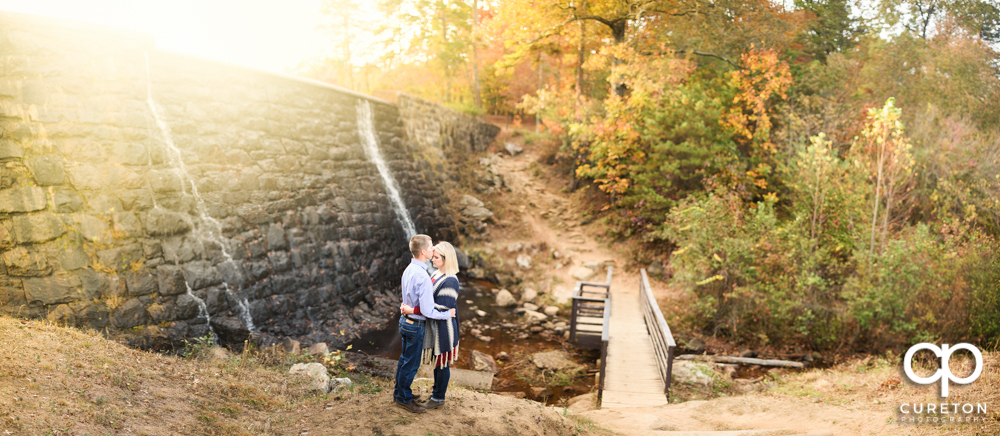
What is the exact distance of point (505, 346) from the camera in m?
9.81

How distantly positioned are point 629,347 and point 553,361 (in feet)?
4.58

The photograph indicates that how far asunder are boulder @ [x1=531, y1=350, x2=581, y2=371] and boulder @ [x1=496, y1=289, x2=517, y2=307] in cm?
312

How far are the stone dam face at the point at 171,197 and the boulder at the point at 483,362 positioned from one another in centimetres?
248

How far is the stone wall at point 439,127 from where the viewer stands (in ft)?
47.0

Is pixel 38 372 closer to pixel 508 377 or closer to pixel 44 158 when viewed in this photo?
pixel 44 158

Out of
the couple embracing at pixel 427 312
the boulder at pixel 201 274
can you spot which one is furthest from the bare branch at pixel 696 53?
the boulder at pixel 201 274

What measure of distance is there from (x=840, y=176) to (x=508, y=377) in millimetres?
7483

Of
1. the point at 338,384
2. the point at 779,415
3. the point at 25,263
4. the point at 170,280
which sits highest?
the point at 25,263

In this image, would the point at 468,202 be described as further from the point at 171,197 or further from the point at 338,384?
the point at 338,384

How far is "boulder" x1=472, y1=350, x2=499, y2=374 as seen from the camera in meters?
8.39

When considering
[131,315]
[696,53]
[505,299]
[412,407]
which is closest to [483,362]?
[505,299]

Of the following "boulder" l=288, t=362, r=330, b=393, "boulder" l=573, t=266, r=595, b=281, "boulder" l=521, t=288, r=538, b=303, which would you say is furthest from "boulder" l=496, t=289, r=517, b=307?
"boulder" l=288, t=362, r=330, b=393

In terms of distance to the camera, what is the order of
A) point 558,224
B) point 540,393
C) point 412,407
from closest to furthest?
point 412,407 < point 540,393 < point 558,224

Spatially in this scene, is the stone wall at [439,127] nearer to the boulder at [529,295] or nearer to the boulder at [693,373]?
the boulder at [529,295]
